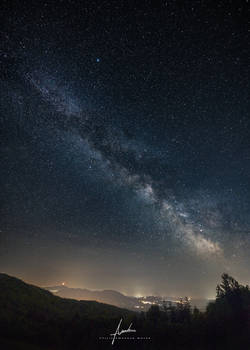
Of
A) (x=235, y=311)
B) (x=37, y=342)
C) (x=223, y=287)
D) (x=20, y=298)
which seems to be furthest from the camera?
(x=20, y=298)

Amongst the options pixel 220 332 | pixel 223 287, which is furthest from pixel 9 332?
pixel 223 287

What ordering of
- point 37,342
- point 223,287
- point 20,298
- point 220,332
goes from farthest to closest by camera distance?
point 20,298, point 223,287, point 220,332, point 37,342

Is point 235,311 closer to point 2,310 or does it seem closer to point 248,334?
point 248,334

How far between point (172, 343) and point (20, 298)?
56065mm

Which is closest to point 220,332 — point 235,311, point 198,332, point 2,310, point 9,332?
point 198,332

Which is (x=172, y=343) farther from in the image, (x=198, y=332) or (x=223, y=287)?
(x=223, y=287)

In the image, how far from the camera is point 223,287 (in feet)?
157

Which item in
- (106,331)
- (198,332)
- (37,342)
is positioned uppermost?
(198,332)

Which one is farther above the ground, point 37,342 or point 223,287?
point 223,287

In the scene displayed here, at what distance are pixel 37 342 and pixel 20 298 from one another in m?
43.0

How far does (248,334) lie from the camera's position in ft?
112

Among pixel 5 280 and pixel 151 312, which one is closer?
pixel 151 312

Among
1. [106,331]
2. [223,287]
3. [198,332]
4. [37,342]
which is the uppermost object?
[223,287]

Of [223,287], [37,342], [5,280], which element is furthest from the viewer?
[5,280]
